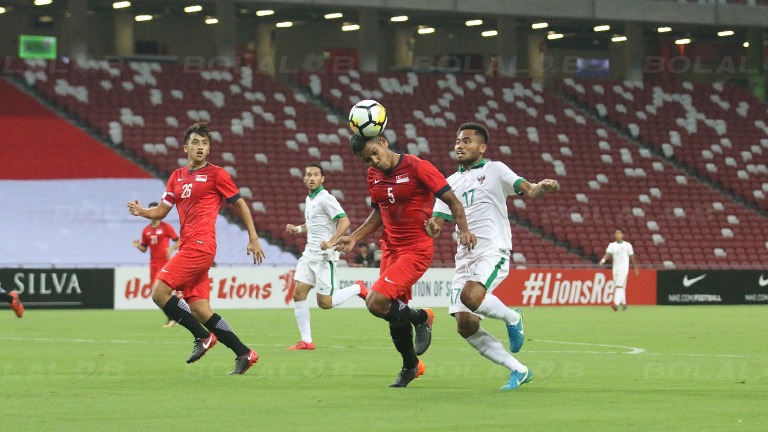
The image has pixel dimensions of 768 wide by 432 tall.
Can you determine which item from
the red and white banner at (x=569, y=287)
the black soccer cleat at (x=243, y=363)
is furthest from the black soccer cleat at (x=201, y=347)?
the red and white banner at (x=569, y=287)

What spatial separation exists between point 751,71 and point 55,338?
131ft

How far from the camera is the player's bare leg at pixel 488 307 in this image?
11.4 meters

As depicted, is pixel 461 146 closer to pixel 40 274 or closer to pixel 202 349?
pixel 202 349

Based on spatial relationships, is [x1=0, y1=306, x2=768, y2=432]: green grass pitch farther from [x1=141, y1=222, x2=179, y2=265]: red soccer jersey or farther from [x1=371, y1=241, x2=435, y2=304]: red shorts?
[x1=141, y1=222, x2=179, y2=265]: red soccer jersey

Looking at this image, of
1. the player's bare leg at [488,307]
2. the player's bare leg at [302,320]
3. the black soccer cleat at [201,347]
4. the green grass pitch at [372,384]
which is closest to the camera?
the green grass pitch at [372,384]

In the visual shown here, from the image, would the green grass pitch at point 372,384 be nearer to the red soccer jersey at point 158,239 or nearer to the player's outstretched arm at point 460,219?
the player's outstretched arm at point 460,219

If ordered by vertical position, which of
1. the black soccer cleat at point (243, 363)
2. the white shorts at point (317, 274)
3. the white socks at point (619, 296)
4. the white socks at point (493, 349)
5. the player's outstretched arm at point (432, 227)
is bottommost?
the white socks at point (619, 296)

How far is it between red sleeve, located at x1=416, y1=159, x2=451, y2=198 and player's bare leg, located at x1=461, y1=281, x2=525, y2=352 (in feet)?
2.65

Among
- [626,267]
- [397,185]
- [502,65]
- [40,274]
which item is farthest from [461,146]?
[502,65]

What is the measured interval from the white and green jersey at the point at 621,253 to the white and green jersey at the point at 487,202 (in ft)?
73.0

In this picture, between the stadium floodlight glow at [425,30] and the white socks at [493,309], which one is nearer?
the white socks at [493,309]

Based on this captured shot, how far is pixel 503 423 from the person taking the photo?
8977 mm

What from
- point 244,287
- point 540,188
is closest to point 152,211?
point 540,188

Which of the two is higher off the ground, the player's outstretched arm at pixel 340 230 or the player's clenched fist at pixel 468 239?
the player's clenched fist at pixel 468 239
